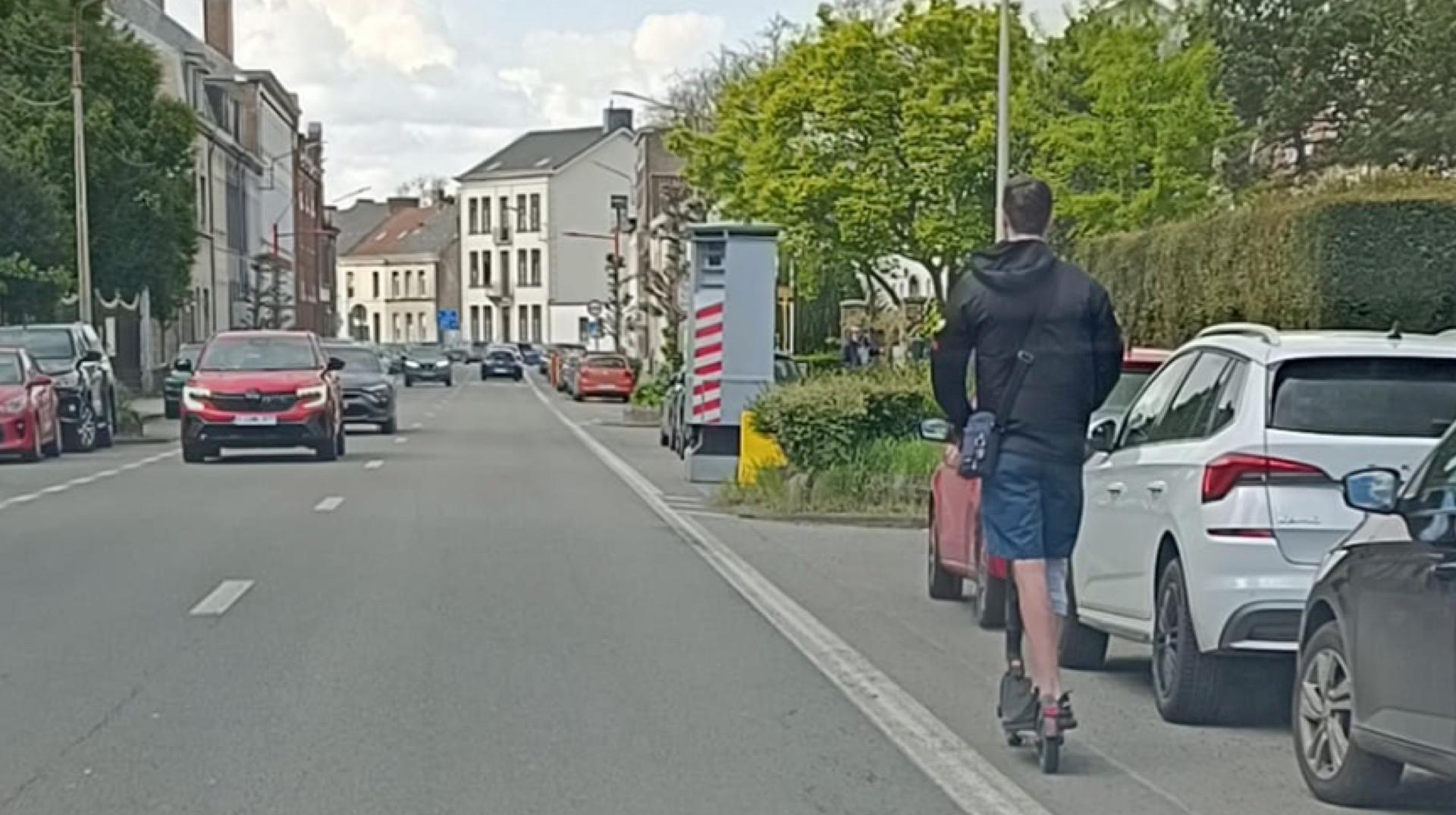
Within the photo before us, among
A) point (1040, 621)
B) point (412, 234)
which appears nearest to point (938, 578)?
point (1040, 621)

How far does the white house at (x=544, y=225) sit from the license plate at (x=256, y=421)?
332ft

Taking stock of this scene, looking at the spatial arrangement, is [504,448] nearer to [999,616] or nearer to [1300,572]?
[999,616]

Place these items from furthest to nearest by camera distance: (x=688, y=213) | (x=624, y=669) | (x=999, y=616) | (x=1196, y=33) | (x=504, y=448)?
(x=688, y=213), (x=1196, y=33), (x=504, y=448), (x=999, y=616), (x=624, y=669)

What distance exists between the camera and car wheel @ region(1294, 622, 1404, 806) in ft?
23.7

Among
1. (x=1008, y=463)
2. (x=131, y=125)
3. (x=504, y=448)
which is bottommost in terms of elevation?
(x=504, y=448)

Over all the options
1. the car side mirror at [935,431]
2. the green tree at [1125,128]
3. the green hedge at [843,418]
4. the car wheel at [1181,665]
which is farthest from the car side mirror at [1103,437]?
the green tree at [1125,128]

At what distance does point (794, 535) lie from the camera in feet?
60.3

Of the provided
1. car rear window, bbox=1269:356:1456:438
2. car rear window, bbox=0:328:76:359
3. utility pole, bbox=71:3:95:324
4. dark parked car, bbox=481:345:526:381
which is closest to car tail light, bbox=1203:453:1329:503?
car rear window, bbox=1269:356:1456:438

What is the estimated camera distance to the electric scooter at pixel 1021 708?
309 inches

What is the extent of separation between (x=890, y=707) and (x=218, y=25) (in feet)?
315

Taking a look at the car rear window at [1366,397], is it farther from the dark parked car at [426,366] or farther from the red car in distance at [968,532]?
the dark parked car at [426,366]

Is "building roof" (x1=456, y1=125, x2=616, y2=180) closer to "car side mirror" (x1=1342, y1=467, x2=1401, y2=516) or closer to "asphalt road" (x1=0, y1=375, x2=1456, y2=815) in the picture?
"asphalt road" (x1=0, y1=375, x2=1456, y2=815)

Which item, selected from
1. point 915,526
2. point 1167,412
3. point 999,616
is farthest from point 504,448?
point 1167,412

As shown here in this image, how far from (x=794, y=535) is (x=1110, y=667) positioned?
7.61 m
